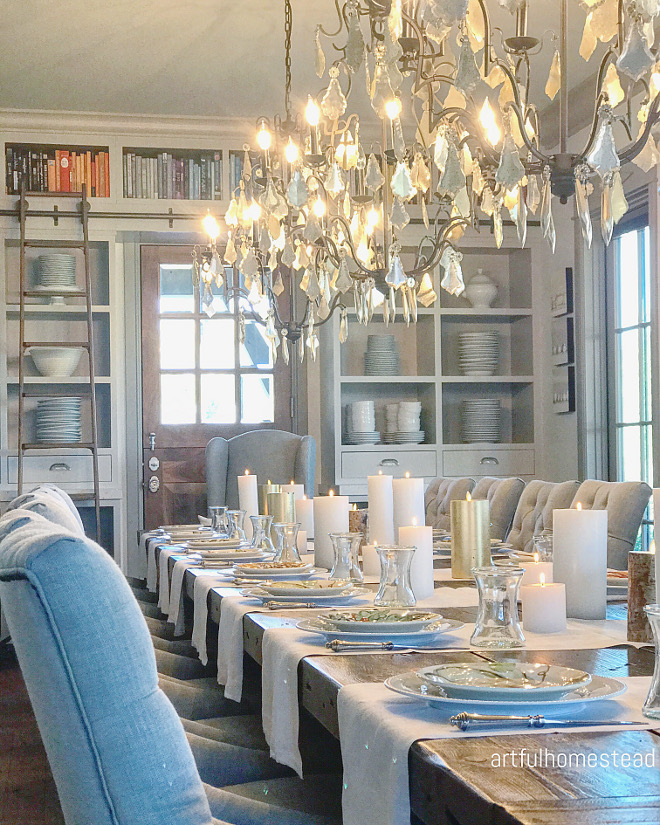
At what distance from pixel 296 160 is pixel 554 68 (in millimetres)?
843

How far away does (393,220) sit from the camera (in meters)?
2.12

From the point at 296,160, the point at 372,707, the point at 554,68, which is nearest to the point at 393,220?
the point at 554,68

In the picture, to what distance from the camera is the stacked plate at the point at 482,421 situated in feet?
19.7

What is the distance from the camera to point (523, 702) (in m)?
0.96

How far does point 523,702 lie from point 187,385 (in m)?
5.09

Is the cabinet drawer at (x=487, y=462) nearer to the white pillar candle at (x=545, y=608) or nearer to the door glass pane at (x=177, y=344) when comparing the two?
the door glass pane at (x=177, y=344)

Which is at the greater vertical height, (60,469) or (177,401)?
(177,401)

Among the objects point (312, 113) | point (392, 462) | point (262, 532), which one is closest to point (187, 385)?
point (392, 462)

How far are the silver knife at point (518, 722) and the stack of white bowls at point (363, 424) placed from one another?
16.0 feet

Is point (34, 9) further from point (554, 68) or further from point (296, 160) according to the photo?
point (554, 68)

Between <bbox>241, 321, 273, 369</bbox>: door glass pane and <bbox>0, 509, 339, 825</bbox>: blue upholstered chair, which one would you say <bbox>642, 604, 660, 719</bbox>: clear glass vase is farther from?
<bbox>241, 321, 273, 369</bbox>: door glass pane

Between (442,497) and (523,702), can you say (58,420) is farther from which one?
(523,702)

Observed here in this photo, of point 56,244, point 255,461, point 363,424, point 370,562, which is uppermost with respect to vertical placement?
point 56,244

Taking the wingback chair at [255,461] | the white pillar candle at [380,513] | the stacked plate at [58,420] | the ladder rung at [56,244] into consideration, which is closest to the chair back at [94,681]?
the white pillar candle at [380,513]
